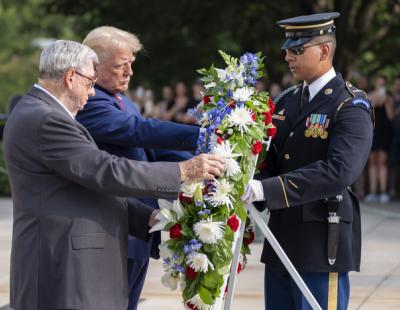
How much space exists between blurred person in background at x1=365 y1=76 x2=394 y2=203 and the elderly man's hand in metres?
10.5

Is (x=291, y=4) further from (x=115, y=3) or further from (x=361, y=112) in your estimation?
(x=361, y=112)

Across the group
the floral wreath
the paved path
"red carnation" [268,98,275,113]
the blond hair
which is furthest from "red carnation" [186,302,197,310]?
the paved path

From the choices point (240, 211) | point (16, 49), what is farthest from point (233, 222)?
point (16, 49)

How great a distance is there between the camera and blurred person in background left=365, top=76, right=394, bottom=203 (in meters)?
14.4

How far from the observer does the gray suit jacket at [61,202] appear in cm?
393

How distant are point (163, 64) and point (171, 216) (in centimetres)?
1668

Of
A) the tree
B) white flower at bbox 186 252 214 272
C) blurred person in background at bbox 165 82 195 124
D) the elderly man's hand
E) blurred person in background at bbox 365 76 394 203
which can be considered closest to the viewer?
the elderly man's hand

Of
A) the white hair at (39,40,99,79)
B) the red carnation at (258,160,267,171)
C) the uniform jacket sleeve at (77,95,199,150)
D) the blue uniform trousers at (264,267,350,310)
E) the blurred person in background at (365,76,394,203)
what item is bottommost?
the blurred person in background at (365,76,394,203)

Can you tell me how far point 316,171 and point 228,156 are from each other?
41 cm

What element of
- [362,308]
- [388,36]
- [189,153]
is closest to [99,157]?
[189,153]

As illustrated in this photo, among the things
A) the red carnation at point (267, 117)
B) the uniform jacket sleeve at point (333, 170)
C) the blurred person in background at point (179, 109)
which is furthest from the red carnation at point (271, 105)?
the blurred person in background at point (179, 109)

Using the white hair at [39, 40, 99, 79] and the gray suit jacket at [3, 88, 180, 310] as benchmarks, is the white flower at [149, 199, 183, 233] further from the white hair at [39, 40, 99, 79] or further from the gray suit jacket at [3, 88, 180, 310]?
the white hair at [39, 40, 99, 79]

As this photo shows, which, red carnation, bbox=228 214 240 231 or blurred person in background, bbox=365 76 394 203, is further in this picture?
blurred person in background, bbox=365 76 394 203

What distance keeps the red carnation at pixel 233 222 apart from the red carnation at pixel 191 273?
0.85 feet
